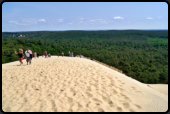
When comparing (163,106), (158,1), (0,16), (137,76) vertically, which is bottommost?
(137,76)

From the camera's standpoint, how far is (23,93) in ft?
12.9

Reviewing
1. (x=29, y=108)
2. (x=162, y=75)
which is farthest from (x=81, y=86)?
(x=162, y=75)

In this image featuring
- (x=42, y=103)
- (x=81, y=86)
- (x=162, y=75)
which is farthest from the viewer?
(x=162, y=75)

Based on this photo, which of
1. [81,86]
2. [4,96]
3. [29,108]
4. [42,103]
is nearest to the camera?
[29,108]

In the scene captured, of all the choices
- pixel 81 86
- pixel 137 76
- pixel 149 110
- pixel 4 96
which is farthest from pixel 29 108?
pixel 137 76

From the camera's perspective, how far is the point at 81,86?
4.39 m

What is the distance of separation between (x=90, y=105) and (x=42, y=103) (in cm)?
129

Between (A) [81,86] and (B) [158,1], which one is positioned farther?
(A) [81,86]

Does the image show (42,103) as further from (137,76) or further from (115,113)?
(137,76)

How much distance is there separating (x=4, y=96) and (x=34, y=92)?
2.93 ft

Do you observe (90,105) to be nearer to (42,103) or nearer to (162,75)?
(42,103)

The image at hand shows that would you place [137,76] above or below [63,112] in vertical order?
below

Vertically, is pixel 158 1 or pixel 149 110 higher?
pixel 158 1

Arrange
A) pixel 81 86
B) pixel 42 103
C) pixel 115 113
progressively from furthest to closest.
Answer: pixel 81 86, pixel 42 103, pixel 115 113
